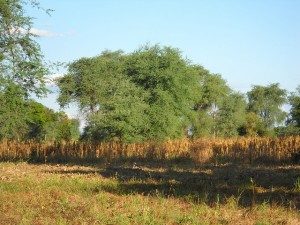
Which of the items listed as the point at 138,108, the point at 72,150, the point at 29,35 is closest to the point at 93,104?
the point at 138,108

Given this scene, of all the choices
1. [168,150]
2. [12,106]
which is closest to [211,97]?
[168,150]

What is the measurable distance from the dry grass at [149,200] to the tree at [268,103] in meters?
71.4

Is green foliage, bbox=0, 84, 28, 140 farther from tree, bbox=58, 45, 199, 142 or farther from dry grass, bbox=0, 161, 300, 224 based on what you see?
tree, bbox=58, 45, 199, 142

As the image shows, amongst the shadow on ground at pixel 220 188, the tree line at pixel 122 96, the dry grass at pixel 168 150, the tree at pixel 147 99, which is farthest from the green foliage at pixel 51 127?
the shadow on ground at pixel 220 188

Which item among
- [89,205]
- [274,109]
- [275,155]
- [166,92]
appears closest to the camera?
[89,205]

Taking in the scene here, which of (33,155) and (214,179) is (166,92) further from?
(214,179)

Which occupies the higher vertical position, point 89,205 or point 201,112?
point 201,112

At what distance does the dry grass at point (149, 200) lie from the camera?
8.30 m

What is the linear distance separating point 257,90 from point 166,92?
54232 millimetres

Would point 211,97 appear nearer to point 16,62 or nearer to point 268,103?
point 268,103

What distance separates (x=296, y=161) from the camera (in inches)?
835

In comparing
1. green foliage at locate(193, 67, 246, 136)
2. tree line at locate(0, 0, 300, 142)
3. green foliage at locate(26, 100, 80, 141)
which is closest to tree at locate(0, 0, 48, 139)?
tree line at locate(0, 0, 300, 142)

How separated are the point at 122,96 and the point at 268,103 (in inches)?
2200

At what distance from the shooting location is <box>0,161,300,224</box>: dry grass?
830 cm
